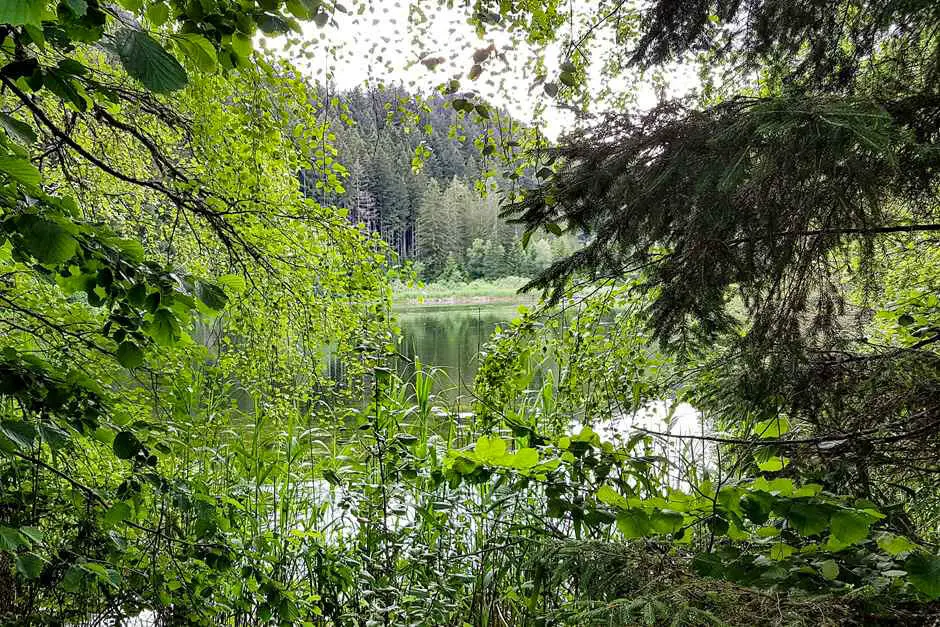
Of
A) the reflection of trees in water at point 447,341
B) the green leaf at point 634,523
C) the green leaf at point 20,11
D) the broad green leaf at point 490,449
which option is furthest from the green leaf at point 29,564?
the reflection of trees in water at point 447,341

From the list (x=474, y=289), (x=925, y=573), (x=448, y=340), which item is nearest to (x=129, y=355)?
(x=925, y=573)

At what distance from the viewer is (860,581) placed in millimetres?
1163

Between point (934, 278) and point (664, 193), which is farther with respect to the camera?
point (934, 278)

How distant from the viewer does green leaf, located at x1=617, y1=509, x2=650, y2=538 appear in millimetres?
1069

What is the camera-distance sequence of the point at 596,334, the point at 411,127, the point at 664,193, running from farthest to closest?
the point at 596,334 < the point at 411,127 < the point at 664,193

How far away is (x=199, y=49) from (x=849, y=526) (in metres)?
1.32

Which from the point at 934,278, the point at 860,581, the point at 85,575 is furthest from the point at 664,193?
the point at 934,278

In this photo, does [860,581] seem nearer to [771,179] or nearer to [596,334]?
[771,179]

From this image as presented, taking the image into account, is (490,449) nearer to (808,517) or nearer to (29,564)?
(808,517)

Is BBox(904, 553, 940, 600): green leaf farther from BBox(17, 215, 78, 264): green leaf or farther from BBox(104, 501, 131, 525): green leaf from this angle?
BBox(104, 501, 131, 525): green leaf

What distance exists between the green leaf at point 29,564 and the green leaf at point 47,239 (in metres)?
0.57

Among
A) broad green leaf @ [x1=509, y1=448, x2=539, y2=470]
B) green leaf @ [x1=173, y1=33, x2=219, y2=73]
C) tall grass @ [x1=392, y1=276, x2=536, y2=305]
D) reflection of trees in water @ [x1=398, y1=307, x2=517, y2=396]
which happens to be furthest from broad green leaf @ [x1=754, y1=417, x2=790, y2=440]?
tall grass @ [x1=392, y1=276, x2=536, y2=305]

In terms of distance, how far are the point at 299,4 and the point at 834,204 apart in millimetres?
1276

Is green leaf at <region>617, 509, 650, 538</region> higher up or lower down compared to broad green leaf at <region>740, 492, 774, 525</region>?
lower down
